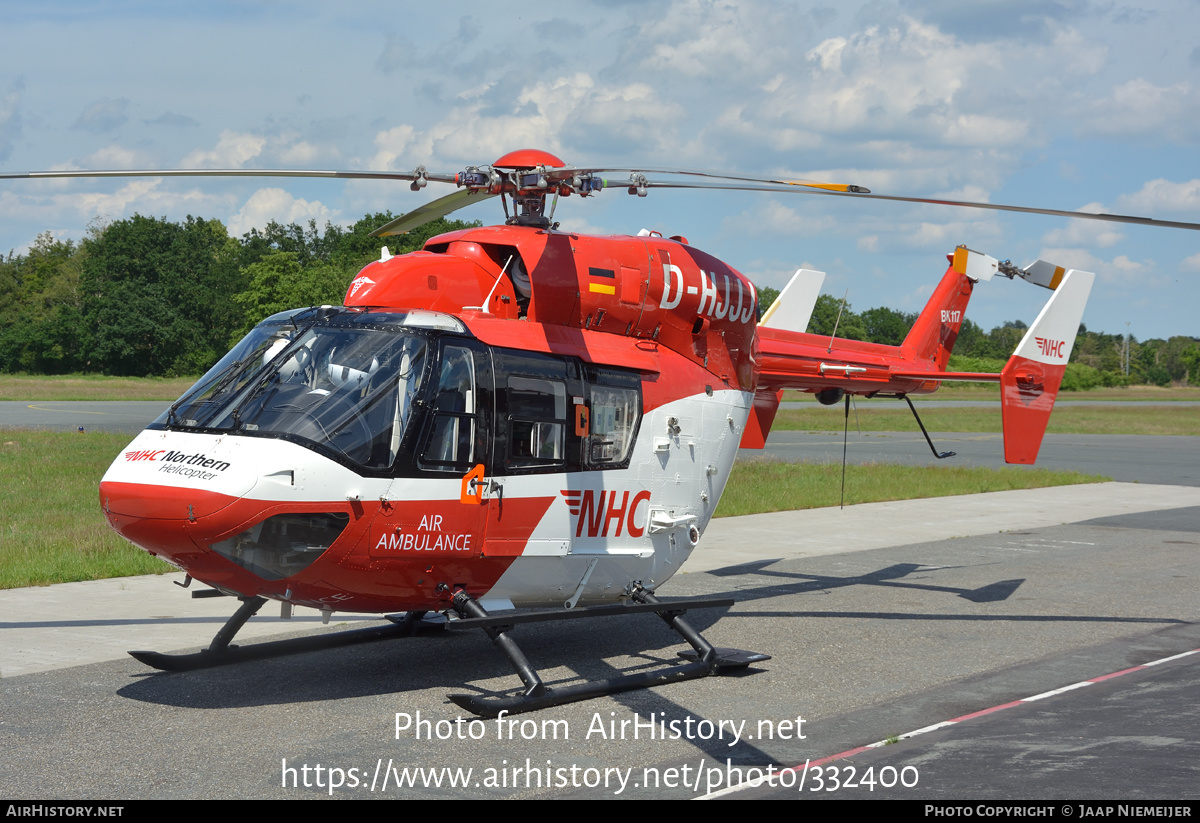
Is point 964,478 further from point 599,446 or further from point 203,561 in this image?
point 203,561

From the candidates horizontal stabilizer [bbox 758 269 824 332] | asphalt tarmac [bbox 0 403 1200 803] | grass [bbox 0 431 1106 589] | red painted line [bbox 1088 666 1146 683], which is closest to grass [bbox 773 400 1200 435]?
grass [bbox 0 431 1106 589]

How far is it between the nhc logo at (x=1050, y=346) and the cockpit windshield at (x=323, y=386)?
24.9ft

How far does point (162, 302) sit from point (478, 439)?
257 ft

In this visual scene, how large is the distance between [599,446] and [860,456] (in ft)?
81.7

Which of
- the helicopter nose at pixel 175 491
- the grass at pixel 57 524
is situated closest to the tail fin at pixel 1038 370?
the helicopter nose at pixel 175 491

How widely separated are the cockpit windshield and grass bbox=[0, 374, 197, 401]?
162ft

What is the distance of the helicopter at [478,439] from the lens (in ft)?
21.9

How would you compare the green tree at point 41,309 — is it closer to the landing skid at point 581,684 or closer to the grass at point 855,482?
the grass at point 855,482

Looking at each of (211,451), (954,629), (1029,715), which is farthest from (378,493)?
(954,629)

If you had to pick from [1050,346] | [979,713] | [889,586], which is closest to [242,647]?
[979,713]

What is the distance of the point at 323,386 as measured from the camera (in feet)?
22.8

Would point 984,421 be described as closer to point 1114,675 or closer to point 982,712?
point 1114,675

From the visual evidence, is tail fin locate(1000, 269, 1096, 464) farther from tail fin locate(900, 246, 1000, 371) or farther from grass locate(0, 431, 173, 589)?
grass locate(0, 431, 173, 589)

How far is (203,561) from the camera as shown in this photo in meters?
6.61
